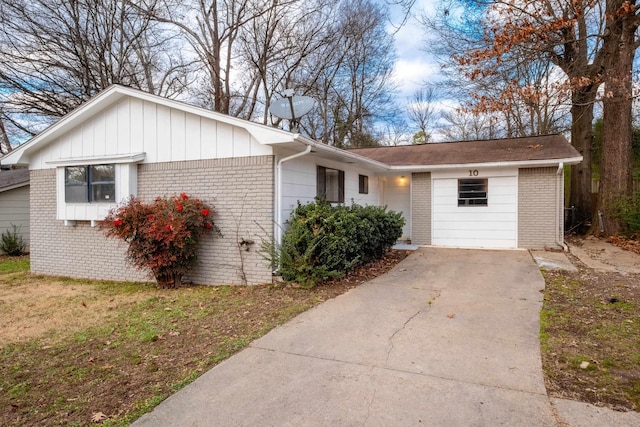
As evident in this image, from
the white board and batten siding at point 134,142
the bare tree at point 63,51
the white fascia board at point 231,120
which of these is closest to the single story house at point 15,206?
the bare tree at point 63,51

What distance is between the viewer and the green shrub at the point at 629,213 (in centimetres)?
1064

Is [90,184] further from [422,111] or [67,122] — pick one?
[422,111]

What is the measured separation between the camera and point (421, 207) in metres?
11.5

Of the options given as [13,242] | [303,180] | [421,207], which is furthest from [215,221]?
[13,242]

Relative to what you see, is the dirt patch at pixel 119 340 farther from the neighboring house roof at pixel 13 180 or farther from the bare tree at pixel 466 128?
the bare tree at pixel 466 128

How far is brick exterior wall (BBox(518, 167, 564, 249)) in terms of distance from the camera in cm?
1005

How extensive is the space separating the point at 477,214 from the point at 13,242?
15.4 metres

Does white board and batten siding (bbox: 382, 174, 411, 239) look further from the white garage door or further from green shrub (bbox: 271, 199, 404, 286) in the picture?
green shrub (bbox: 271, 199, 404, 286)

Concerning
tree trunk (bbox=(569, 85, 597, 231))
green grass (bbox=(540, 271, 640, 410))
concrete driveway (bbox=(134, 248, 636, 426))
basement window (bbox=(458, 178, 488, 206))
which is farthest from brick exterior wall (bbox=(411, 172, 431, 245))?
tree trunk (bbox=(569, 85, 597, 231))

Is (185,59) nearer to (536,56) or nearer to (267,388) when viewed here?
(536,56)

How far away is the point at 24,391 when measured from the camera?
3.29 meters

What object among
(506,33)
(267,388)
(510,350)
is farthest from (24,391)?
(506,33)

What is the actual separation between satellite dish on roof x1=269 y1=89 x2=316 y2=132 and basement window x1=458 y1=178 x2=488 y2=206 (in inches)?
220

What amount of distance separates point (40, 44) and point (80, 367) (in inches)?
596
